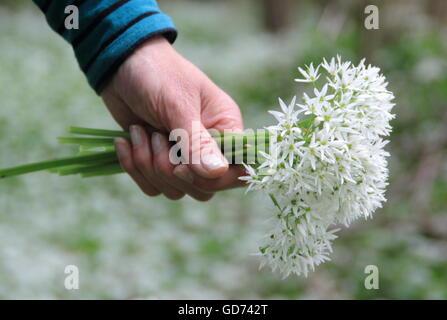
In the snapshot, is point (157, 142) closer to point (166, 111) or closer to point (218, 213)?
point (166, 111)

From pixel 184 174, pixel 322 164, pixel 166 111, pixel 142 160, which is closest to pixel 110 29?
pixel 166 111

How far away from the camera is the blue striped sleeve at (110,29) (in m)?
1.74

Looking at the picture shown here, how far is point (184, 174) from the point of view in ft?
5.53

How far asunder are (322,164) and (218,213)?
10.4ft

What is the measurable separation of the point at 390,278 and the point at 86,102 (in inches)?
172

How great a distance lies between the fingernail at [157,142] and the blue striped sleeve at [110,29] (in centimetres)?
27

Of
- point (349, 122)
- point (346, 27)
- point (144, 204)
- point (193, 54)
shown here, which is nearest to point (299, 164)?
point (349, 122)

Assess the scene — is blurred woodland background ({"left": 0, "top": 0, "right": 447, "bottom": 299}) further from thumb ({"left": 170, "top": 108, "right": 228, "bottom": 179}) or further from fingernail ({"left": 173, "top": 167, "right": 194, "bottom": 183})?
thumb ({"left": 170, "top": 108, "right": 228, "bottom": 179})

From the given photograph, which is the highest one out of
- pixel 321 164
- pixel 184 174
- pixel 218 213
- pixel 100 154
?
pixel 218 213

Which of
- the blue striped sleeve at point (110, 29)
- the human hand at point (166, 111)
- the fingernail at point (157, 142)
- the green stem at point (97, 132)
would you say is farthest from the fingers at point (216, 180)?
the blue striped sleeve at point (110, 29)

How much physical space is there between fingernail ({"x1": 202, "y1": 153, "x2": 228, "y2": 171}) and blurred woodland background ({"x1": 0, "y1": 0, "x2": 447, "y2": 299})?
180 centimetres

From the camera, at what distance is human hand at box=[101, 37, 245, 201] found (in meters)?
1.68

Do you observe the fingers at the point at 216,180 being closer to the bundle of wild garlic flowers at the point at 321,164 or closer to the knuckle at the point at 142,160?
the knuckle at the point at 142,160
